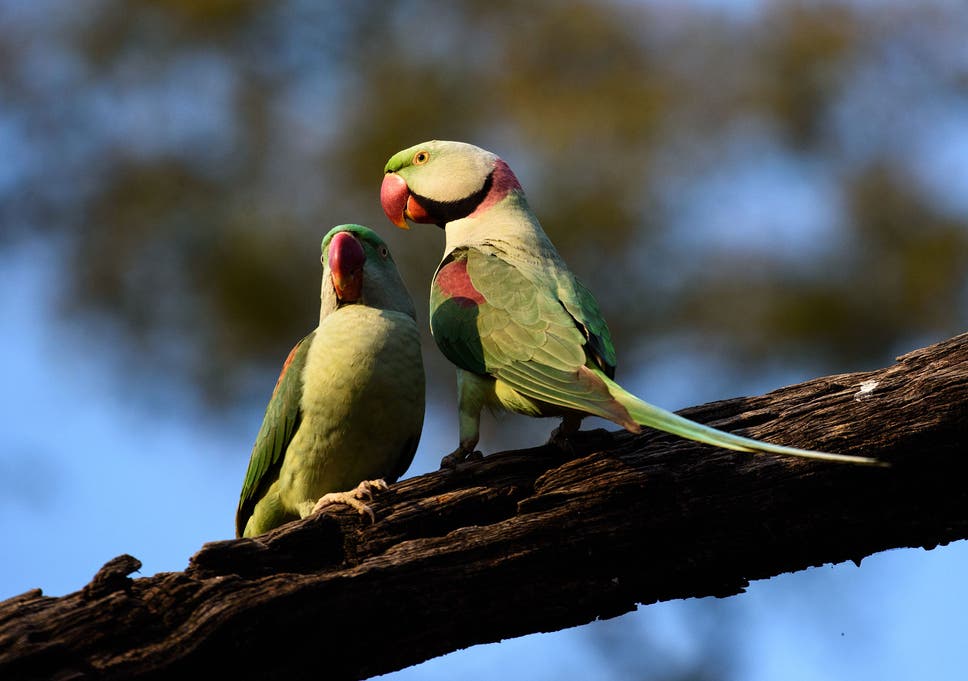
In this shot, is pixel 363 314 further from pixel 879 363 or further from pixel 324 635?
pixel 879 363

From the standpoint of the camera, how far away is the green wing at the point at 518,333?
3078 mm

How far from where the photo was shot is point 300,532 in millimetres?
3002

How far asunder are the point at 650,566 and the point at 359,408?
106cm

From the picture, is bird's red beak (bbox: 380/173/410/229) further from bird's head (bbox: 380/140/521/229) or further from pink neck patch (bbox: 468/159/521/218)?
pink neck patch (bbox: 468/159/521/218)

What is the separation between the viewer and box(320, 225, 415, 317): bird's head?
3713mm

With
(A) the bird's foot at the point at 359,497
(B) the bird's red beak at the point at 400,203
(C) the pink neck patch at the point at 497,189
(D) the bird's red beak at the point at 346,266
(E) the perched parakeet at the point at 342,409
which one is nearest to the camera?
(A) the bird's foot at the point at 359,497

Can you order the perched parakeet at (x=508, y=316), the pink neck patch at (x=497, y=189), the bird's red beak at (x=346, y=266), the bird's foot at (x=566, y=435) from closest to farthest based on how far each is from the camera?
the perched parakeet at (x=508, y=316), the bird's foot at (x=566, y=435), the bird's red beak at (x=346, y=266), the pink neck patch at (x=497, y=189)

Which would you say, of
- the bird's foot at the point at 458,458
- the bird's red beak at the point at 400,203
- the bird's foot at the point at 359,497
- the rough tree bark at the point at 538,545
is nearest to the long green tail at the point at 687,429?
the rough tree bark at the point at 538,545

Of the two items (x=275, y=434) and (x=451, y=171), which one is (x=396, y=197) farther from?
(x=275, y=434)

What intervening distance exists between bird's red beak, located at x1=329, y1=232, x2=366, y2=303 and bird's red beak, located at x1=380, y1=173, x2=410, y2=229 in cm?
41

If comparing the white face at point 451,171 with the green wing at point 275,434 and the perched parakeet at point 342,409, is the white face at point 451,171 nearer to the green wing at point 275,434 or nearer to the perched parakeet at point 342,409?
the perched parakeet at point 342,409

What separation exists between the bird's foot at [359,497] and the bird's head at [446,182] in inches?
47.2

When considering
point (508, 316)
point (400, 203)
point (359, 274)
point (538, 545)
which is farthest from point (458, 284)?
point (538, 545)

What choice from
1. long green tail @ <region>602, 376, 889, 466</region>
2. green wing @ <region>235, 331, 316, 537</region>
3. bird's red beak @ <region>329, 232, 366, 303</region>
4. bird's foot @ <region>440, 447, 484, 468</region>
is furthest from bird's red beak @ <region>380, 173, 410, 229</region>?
long green tail @ <region>602, 376, 889, 466</region>
